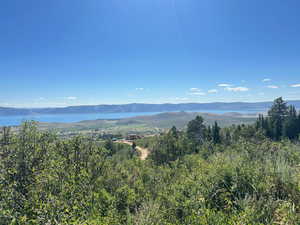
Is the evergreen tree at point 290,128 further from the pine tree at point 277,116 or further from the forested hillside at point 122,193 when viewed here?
the forested hillside at point 122,193

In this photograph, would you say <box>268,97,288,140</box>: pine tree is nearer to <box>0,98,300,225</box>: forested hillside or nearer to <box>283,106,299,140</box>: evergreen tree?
<box>283,106,299,140</box>: evergreen tree

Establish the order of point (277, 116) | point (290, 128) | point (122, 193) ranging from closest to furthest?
point (122, 193) → point (290, 128) → point (277, 116)

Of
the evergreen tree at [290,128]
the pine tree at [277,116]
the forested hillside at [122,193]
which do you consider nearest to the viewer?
the forested hillside at [122,193]

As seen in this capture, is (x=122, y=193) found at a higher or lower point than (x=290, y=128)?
lower

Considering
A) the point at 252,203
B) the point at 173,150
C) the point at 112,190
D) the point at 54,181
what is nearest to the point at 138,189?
the point at 112,190

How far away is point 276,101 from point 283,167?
231ft

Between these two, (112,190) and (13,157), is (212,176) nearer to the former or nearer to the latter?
(112,190)

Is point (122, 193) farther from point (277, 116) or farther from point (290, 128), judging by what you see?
point (277, 116)

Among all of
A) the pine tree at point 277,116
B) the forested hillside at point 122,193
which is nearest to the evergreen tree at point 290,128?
the pine tree at point 277,116

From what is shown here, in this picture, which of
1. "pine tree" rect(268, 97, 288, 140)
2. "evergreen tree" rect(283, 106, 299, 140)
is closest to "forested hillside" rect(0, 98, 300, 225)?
"evergreen tree" rect(283, 106, 299, 140)

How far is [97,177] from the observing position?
630 inches

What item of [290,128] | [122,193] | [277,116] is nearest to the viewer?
[122,193]

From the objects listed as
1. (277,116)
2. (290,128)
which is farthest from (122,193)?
(277,116)

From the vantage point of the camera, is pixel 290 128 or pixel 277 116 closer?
pixel 290 128
